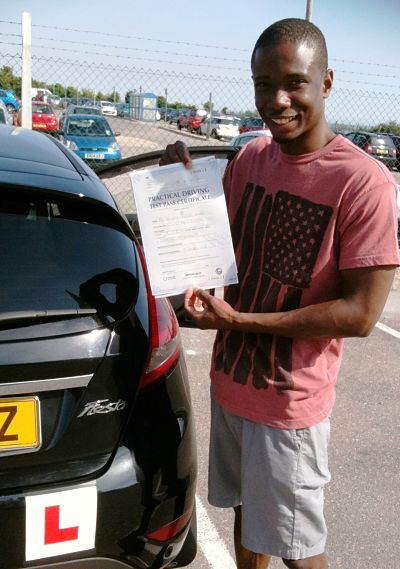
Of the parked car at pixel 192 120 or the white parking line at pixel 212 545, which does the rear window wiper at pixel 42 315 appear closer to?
the white parking line at pixel 212 545

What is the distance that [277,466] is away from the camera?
166cm

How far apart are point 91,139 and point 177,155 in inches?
491

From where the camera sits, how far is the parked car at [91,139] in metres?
12.7

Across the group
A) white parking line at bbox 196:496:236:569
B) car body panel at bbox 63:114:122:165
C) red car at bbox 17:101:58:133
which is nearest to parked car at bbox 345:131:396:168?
car body panel at bbox 63:114:122:165

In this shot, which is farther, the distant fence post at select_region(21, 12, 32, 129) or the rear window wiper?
the distant fence post at select_region(21, 12, 32, 129)

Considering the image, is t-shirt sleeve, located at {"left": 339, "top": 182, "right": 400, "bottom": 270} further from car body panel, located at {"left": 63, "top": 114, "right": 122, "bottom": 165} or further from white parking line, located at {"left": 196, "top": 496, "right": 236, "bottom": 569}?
car body panel, located at {"left": 63, "top": 114, "right": 122, "bottom": 165}

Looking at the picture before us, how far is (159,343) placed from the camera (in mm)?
1819

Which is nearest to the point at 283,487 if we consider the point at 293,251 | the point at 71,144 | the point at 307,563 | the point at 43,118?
the point at 307,563

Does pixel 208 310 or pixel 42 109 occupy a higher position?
pixel 208 310

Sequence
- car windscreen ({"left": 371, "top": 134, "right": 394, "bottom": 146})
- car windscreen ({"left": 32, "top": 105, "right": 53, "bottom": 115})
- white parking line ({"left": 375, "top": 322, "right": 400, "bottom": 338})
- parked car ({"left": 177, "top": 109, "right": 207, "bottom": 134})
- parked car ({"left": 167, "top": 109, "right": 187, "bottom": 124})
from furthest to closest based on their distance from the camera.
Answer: parked car ({"left": 177, "top": 109, "right": 207, "bottom": 134}), parked car ({"left": 167, "top": 109, "right": 187, "bottom": 124}), car windscreen ({"left": 32, "top": 105, "right": 53, "bottom": 115}), car windscreen ({"left": 371, "top": 134, "right": 394, "bottom": 146}), white parking line ({"left": 375, "top": 322, "right": 400, "bottom": 338})

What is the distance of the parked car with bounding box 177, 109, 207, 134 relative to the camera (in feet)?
108

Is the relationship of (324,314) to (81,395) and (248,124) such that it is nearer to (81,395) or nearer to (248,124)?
(81,395)

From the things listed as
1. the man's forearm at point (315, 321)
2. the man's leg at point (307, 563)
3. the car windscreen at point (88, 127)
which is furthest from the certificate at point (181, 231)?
the car windscreen at point (88, 127)

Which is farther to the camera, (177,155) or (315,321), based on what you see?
(177,155)
